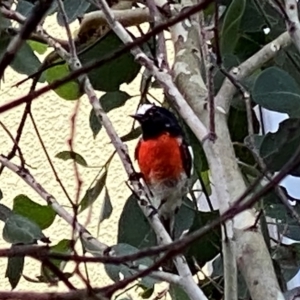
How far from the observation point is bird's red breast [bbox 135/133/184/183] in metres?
1.74

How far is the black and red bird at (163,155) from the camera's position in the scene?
1.68 meters

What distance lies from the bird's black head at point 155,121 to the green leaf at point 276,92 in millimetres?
616

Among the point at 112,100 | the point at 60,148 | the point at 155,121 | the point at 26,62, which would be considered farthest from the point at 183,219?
the point at 60,148

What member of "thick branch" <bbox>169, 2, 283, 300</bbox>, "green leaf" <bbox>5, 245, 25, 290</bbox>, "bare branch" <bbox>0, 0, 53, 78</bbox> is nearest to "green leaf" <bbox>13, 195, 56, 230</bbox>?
"green leaf" <bbox>5, 245, 25, 290</bbox>

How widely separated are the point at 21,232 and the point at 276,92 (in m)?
0.35

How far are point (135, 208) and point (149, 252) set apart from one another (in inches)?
33.5

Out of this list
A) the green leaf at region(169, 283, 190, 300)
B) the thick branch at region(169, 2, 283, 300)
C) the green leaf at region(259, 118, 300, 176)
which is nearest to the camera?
the thick branch at region(169, 2, 283, 300)

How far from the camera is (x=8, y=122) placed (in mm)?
2254

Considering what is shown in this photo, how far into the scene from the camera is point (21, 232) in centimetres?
108

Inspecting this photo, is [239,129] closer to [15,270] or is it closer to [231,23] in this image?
[231,23]

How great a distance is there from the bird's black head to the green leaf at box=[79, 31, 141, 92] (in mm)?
322

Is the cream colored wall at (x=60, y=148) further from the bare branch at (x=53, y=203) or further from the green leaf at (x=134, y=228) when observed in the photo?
the bare branch at (x=53, y=203)

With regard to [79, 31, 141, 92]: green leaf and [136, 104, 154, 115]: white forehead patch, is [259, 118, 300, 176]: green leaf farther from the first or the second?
[136, 104, 154, 115]: white forehead patch

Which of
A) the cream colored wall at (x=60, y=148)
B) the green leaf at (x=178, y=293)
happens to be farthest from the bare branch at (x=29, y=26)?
the cream colored wall at (x=60, y=148)
